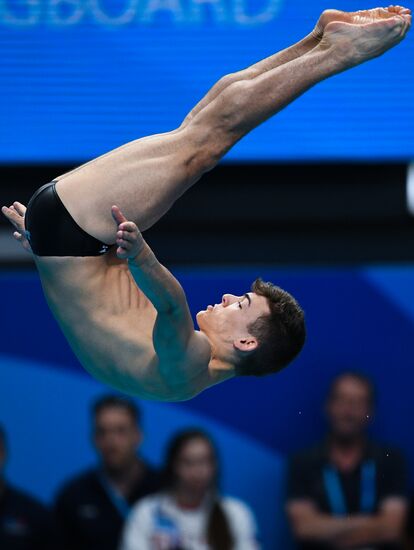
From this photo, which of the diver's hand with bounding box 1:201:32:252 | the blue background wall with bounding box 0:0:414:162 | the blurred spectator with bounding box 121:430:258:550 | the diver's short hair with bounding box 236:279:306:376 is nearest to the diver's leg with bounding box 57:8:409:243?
the diver's hand with bounding box 1:201:32:252

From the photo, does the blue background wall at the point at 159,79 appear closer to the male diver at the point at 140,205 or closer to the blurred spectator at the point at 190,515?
the blurred spectator at the point at 190,515

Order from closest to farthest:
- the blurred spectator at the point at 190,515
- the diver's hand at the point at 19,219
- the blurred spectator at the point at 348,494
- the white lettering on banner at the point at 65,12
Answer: the diver's hand at the point at 19,219 < the blurred spectator at the point at 190,515 < the blurred spectator at the point at 348,494 < the white lettering on banner at the point at 65,12

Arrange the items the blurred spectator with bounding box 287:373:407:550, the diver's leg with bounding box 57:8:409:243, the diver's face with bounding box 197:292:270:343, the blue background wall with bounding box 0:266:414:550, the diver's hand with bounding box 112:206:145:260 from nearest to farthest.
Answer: the diver's hand with bounding box 112:206:145:260
the diver's leg with bounding box 57:8:409:243
the diver's face with bounding box 197:292:270:343
the blurred spectator with bounding box 287:373:407:550
the blue background wall with bounding box 0:266:414:550

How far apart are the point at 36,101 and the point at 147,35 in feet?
2.58

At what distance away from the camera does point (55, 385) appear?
784 cm

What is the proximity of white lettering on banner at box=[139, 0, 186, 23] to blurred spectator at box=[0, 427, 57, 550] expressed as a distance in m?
2.92

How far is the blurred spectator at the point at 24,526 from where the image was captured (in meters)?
7.22

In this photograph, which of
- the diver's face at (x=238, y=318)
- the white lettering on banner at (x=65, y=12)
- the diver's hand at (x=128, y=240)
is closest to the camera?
the diver's hand at (x=128, y=240)

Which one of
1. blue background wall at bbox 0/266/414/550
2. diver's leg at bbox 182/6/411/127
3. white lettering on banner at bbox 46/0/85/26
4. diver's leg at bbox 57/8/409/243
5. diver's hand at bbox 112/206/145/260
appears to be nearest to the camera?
diver's hand at bbox 112/206/145/260

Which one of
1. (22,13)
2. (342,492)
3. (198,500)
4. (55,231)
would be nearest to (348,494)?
(342,492)

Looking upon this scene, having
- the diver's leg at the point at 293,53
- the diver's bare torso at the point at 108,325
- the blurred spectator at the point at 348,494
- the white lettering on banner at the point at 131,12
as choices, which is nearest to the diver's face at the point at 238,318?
the diver's bare torso at the point at 108,325

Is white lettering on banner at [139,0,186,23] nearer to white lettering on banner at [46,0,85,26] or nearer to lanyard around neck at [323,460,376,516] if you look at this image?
white lettering on banner at [46,0,85,26]

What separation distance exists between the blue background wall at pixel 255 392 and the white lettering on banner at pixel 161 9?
1.55 m

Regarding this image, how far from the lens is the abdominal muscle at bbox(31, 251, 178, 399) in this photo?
16.4ft
